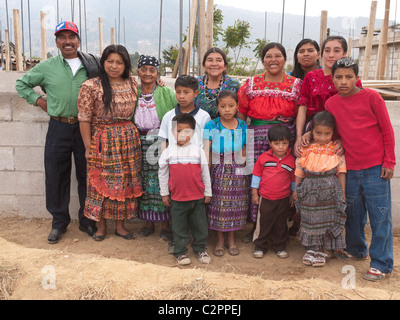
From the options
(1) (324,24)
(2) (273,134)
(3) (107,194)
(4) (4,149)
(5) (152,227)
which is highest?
(1) (324,24)

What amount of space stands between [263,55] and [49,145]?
2.13 metres

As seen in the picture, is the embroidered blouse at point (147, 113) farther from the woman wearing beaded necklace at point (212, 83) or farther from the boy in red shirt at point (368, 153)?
the boy in red shirt at point (368, 153)

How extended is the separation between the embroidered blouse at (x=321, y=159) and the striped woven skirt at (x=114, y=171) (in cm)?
147

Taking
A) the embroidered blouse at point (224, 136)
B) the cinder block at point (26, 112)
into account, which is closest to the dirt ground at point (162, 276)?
the embroidered blouse at point (224, 136)

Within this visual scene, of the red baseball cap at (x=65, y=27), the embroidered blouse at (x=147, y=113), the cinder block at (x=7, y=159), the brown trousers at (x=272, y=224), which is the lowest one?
the brown trousers at (x=272, y=224)

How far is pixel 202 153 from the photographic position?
3.03m

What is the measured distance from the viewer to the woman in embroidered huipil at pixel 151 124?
318 centimetres

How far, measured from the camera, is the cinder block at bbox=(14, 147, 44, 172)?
398 cm

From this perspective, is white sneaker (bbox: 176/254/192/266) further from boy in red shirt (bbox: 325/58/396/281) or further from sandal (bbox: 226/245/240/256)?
boy in red shirt (bbox: 325/58/396/281)

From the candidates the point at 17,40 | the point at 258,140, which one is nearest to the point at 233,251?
the point at 258,140

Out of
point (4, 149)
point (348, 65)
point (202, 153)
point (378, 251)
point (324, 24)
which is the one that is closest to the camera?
point (348, 65)

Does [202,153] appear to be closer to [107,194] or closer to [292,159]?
[292,159]

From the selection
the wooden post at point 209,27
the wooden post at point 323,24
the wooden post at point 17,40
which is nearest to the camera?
the wooden post at point 209,27

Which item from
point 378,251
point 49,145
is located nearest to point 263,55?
point 378,251
